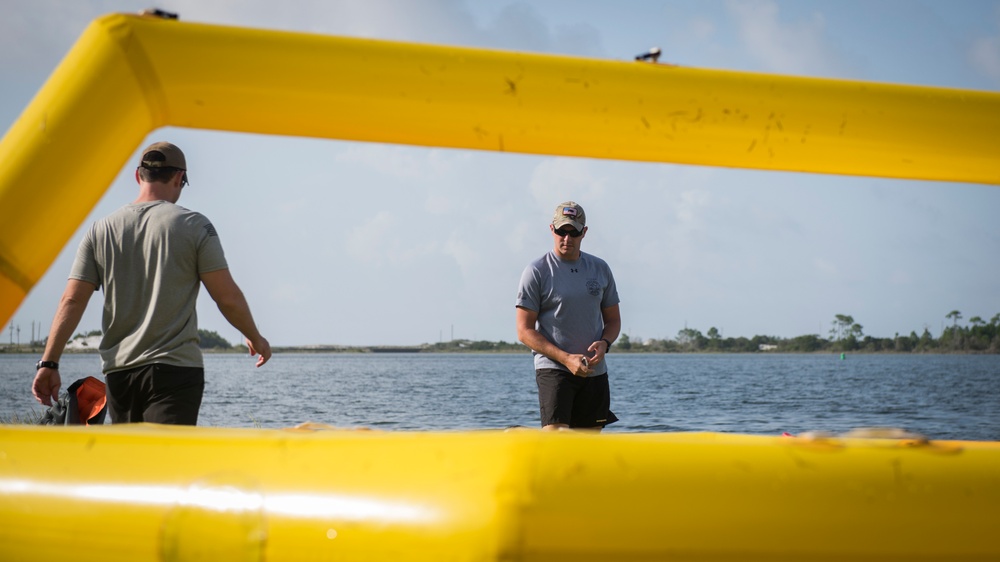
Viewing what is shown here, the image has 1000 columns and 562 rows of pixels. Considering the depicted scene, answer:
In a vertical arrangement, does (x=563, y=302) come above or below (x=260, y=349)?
above

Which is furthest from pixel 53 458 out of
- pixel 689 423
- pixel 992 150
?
pixel 689 423

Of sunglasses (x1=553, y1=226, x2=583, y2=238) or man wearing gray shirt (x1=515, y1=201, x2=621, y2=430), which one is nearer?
man wearing gray shirt (x1=515, y1=201, x2=621, y2=430)

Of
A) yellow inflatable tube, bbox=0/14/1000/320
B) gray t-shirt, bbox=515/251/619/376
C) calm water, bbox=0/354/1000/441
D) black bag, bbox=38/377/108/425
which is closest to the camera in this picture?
yellow inflatable tube, bbox=0/14/1000/320

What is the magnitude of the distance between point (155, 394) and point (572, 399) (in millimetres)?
2416

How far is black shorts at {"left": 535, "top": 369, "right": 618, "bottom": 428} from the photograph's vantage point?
195 inches

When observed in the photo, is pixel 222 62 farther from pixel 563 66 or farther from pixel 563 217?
pixel 563 217

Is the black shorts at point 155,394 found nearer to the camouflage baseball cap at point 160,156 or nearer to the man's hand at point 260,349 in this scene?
the man's hand at point 260,349

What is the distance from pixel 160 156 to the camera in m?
3.51

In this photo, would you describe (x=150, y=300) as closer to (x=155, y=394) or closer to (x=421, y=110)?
(x=155, y=394)

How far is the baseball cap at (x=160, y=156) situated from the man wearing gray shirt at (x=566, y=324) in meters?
2.19

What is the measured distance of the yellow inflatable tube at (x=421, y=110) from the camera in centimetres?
238

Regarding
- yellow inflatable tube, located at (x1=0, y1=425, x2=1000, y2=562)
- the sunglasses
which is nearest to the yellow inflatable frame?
yellow inflatable tube, located at (x1=0, y1=425, x2=1000, y2=562)

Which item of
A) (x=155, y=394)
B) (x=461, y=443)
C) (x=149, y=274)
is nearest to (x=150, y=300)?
(x=149, y=274)

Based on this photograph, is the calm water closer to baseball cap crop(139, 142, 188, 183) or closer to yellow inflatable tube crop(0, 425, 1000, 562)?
baseball cap crop(139, 142, 188, 183)
